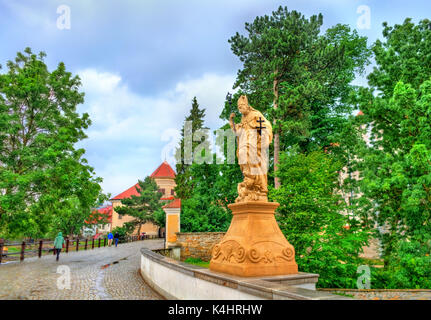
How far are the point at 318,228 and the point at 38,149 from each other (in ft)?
48.8

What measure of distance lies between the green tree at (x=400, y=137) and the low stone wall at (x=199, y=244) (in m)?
8.96

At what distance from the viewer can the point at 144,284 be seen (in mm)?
9961

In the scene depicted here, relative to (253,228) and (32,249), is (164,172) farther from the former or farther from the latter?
(253,228)

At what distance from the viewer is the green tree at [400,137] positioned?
1081 cm

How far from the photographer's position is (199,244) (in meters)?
18.8

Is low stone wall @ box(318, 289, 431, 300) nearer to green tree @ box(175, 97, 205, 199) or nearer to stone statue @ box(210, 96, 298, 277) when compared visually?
stone statue @ box(210, 96, 298, 277)

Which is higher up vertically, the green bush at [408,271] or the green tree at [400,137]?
the green tree at [400,137]

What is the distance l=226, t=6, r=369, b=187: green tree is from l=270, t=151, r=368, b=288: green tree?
17.4 ft

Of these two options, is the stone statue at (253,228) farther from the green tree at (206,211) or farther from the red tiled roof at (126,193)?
the red tiled roof at (126,193)

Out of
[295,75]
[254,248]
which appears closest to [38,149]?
[254,248]

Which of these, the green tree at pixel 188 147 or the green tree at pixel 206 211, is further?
the green tree at pixel 188 147

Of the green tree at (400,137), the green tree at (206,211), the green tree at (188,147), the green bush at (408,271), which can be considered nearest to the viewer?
the green bush at (408,271)

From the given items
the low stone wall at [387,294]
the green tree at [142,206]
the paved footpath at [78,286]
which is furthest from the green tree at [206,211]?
the green tree at [142,206]

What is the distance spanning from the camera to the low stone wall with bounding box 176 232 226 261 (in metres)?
18.5
